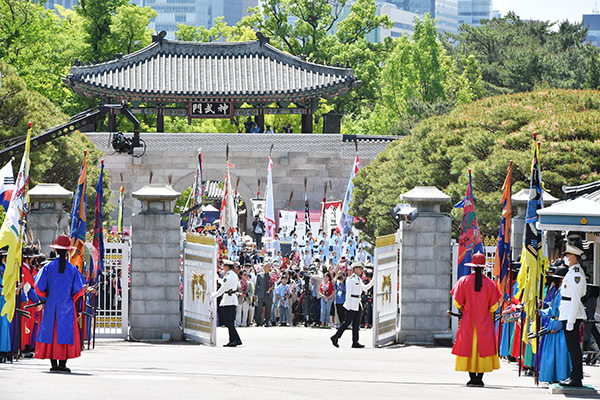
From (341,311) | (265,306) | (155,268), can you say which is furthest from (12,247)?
(265,306)

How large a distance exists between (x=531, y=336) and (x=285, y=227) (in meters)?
21.2

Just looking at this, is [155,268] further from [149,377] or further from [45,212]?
[149,377]

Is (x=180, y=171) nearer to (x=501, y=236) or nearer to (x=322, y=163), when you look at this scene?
(x=322, y=163)

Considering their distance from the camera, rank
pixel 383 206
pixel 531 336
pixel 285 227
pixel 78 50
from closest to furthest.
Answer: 1. pixel 531 336
2. pixel 383 206
3. pixel 285 227
4. pixel 78 50

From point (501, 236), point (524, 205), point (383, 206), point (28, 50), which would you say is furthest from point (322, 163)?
point (501, 236)

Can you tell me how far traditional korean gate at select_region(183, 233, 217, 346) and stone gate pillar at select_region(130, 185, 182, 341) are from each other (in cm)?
23

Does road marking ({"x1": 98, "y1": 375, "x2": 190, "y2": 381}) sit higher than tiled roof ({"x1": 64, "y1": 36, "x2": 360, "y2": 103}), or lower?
lower

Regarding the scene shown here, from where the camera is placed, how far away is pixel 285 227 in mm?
30891

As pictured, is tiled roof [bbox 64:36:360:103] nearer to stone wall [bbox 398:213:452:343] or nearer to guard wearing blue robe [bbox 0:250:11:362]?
stone wall [bbox 398:213:452:343]

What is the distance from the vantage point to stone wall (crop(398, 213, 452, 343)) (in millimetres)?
14281

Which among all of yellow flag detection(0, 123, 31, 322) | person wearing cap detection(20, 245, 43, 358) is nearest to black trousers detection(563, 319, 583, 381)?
yellow flag detection(0, 123, 31, 322)

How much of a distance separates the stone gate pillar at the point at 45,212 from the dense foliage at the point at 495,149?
26.8 feet

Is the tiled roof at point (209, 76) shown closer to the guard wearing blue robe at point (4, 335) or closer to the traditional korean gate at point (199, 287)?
the traditional korean gate at point (199, 287)

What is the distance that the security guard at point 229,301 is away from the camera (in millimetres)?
14125
